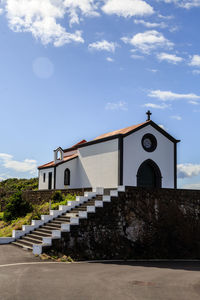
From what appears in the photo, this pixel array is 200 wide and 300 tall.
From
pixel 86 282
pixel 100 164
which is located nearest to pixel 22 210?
pixel 100 164

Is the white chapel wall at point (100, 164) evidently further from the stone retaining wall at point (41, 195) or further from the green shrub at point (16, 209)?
the green shrub at point (16, 209)

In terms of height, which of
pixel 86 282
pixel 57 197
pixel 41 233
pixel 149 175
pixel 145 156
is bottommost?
pixel 86 282

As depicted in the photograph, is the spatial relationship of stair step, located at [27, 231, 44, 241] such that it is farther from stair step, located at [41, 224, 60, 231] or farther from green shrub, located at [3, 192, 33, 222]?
green shrub, located at [3, 192, 33, 222]

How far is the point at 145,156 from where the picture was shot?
25250mm

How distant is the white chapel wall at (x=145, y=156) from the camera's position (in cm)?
2406

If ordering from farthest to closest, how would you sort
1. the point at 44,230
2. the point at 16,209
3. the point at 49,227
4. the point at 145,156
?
the point at 145,156 → the point at 16,209 → the point at 49,227 → the point at 44,230

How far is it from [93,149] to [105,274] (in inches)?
610

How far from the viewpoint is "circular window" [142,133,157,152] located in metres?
25.5

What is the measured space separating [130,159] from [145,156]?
5.54ft

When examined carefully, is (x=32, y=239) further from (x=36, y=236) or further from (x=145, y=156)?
(x=145, y=156)

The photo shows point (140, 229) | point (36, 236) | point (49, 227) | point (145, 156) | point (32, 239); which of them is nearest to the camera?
point (32, 239)

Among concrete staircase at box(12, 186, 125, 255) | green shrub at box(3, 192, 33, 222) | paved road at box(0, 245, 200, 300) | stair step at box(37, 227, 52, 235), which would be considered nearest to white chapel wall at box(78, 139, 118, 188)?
concrete staircase at box(12, 186, 125, 255)

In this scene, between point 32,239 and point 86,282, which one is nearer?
point 86,282

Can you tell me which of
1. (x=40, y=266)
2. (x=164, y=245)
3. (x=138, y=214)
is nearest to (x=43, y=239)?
(x=40, y=266)
